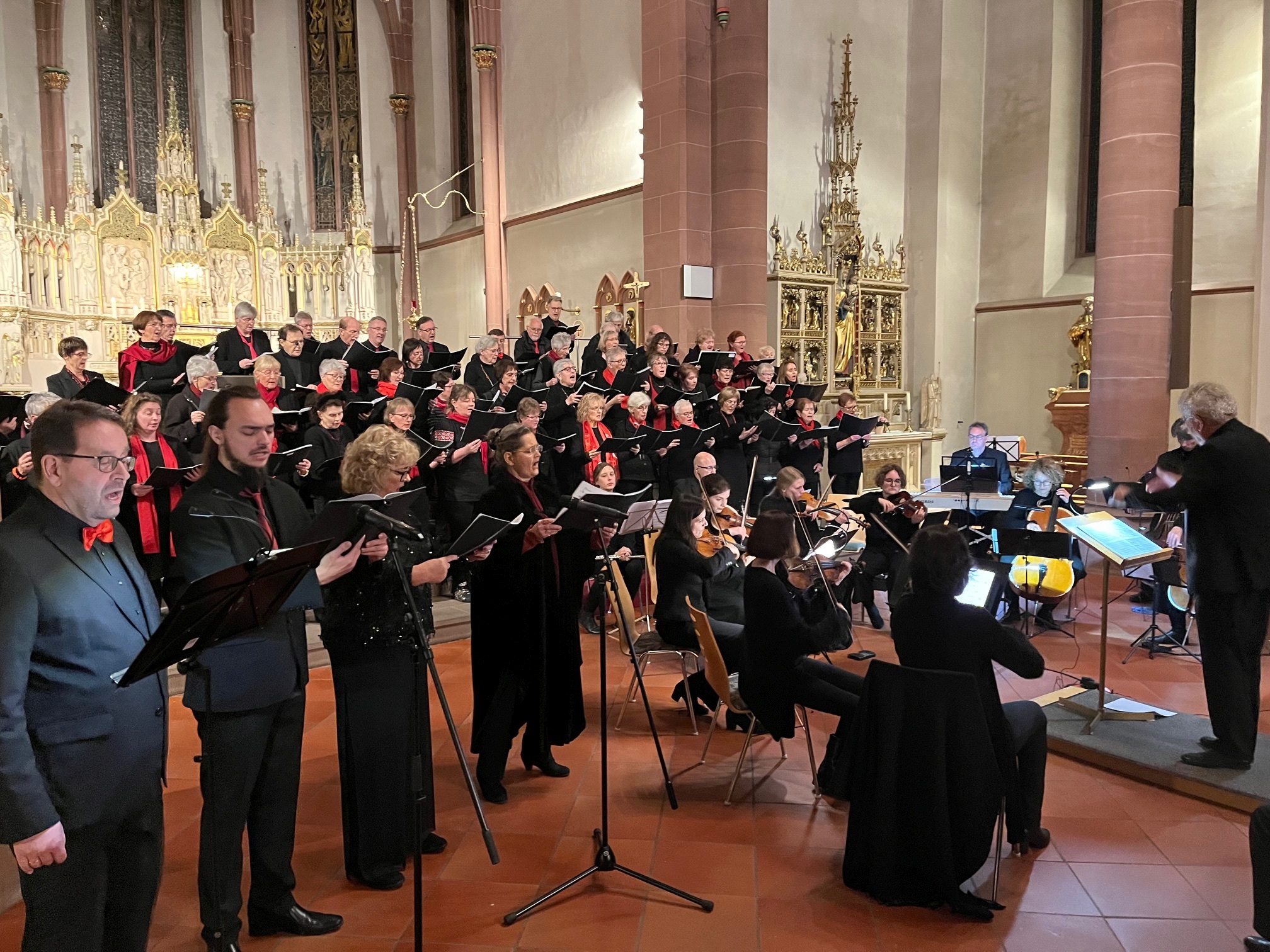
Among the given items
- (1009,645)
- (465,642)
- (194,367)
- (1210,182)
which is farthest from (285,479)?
(1210,182)

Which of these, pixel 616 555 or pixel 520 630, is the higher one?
pixel 616 555

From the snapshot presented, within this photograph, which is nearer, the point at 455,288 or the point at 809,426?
the point at 809,426

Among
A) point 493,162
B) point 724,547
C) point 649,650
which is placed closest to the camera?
point 649,650

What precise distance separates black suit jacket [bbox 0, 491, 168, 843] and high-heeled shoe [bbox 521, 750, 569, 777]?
2.54 metres

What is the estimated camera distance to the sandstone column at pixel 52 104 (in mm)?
14766

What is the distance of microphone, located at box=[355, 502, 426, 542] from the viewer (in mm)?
2609

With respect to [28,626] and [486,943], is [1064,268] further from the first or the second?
[28,626]

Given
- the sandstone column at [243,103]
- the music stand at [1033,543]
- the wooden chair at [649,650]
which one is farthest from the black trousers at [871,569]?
the sandstone column at [243,103]

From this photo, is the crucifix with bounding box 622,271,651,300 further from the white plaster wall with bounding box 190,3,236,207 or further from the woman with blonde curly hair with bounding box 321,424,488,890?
the white plaster wall with bounding box 190,3,236,207

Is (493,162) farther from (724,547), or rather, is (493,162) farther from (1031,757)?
(1031,757)

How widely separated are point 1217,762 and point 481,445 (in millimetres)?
5110

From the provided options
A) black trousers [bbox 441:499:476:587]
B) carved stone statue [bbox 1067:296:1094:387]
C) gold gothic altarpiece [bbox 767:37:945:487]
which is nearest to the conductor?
black trousers [bbox 441:499:476:587]

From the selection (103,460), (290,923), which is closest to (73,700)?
(103,460)

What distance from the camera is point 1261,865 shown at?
2.82 metres
